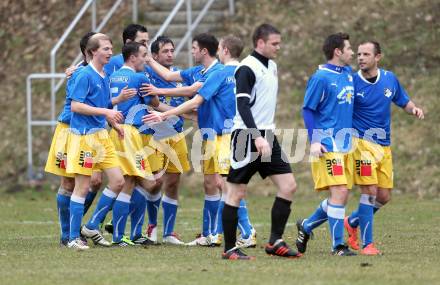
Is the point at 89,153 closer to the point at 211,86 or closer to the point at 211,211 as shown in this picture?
the point at 211,86

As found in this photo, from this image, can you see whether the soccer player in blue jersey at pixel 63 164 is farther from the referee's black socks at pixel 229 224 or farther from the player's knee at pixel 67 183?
the referee's black socks at pixel 229 224

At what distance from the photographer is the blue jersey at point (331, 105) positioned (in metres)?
10.8

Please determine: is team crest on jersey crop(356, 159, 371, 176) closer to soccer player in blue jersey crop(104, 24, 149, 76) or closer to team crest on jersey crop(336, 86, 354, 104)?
team crest on jersey crop(336, 86, 354, 104)

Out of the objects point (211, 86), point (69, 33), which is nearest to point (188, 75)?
point (211, 86)

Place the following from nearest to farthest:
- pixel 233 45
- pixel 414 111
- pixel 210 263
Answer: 1. pixel 210 263
2. pixel 414 111
3. pixel 233 45

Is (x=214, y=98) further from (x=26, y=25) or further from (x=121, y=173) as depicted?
(x=26, y=25)

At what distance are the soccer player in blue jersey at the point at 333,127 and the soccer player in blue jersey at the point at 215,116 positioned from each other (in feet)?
4.07

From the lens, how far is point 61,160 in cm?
1207

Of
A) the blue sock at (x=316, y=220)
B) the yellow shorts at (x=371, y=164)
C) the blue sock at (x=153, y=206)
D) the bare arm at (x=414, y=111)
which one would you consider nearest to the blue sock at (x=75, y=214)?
the blue sock at (x=153, y=206)

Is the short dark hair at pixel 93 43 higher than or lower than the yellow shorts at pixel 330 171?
higher

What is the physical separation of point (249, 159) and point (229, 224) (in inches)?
25.7

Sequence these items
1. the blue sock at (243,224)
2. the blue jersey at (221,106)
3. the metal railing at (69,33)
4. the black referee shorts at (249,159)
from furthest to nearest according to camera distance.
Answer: the metal railing at (69,33)
the blue sock at (243,224)
the blue jersey at (221,106)
the black referee shorts at (249,159)

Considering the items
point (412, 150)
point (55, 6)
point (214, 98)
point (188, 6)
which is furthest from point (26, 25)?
point (214, 98)

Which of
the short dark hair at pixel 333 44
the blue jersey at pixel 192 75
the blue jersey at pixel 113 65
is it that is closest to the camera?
the short dark hair at pixel 333 44
